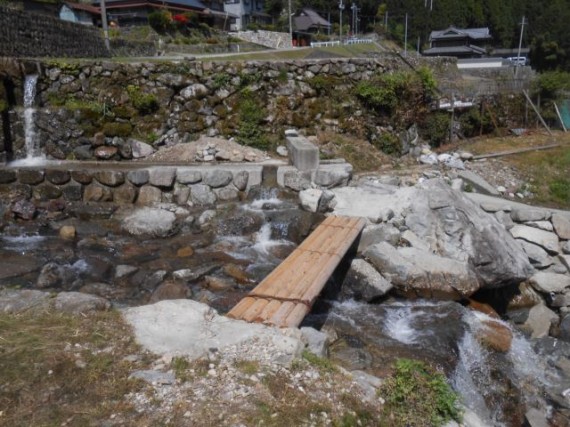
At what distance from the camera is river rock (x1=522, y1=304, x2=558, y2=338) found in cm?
673

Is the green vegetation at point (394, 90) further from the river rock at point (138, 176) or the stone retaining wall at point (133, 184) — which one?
the river rock at point (138, 176)

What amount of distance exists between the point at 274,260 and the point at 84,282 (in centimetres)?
275

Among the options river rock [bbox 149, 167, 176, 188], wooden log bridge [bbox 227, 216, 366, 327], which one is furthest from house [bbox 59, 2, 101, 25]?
wooden log bridge [bbox 227, 216, 366, 327]

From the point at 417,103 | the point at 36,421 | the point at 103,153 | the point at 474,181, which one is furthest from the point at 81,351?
the point at 417,103

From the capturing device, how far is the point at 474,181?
10742 millimetres

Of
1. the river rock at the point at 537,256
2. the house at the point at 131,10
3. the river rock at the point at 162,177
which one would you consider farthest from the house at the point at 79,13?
the river rock at the point at 537,256

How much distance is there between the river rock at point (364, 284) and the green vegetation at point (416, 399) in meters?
2.52

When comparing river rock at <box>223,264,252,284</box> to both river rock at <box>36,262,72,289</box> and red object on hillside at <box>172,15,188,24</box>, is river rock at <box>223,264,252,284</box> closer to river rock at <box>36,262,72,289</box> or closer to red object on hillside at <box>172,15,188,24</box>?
river rock at <box>36,262,72,289</box>

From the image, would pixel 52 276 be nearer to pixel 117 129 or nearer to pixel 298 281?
pixel 298 281

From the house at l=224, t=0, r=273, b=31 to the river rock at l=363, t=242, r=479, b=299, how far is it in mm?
57633

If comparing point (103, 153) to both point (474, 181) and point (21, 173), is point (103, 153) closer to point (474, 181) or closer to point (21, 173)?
point (21, 173)

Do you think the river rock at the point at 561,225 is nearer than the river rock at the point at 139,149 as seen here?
Yes

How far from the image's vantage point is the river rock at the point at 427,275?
648 centimetres

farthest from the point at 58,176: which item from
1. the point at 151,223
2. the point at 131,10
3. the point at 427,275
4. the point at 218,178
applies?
the point at 131,10
